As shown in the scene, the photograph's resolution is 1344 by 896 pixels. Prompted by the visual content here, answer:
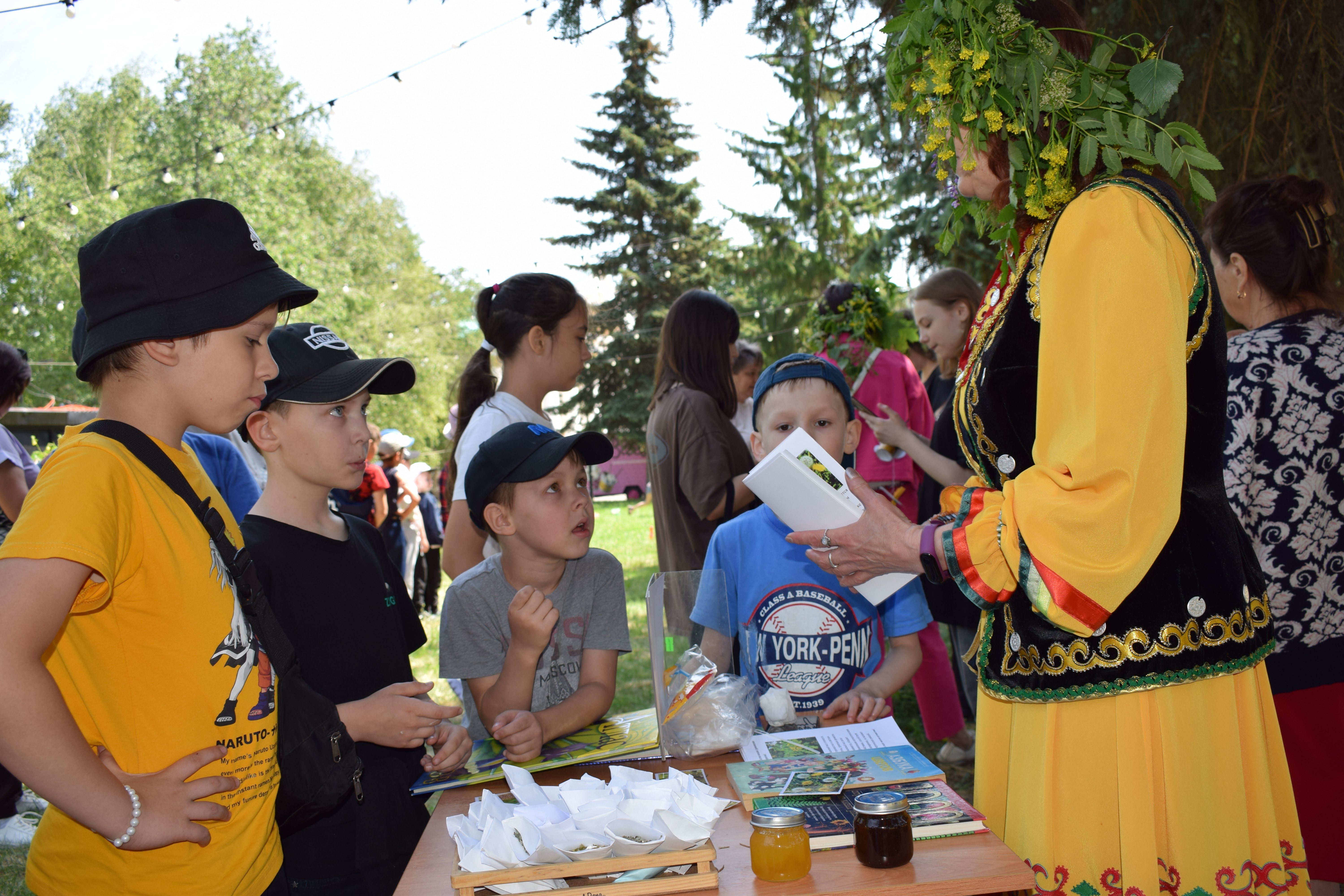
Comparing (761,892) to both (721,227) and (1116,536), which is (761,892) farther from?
(721,227)

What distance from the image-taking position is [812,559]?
179 centimetres

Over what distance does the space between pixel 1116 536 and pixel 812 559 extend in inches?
24.7

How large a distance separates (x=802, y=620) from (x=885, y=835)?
1054mm

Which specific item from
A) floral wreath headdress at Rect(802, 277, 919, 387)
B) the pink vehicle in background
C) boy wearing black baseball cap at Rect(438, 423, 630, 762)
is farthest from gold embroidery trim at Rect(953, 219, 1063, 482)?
the pink vehicle in background

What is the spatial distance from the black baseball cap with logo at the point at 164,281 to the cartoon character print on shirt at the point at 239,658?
0.36 metres

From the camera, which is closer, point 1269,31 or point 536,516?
point 536,516

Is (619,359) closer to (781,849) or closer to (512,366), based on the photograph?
(512,366)

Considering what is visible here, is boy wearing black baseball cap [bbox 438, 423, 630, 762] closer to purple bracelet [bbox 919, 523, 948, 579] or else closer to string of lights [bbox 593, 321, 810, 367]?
purple bracelet [bbox 919, 523, 948, 579]

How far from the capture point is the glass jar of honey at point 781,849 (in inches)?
52.1

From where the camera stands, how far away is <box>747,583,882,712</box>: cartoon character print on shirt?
2.36m

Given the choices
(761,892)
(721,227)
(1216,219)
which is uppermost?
(721,227)

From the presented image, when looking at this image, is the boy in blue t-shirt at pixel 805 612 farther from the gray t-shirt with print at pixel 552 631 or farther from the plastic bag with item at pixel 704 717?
the gray t-shirt with print at pixel 552 631

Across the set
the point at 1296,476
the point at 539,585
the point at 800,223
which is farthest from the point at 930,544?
the point at 800,223

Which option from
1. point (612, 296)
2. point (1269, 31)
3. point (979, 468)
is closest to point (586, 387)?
point (612, 296)
